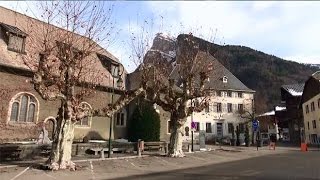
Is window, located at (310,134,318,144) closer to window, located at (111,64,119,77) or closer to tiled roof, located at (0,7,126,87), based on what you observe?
window, located at (111,64,119,77)

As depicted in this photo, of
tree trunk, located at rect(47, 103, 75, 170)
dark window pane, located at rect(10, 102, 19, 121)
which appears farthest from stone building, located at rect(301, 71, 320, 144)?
tree trunk, located at rect(47, 103, 75, 170)

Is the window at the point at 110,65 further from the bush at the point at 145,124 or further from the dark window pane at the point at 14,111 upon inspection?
the dark window pane at the point at 14,111

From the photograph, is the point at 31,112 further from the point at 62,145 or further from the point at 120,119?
the point at 62,145

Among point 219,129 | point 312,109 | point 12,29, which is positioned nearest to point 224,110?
point 219,129

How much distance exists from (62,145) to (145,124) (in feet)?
57.2

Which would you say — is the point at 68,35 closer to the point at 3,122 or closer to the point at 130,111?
the point at 3,122

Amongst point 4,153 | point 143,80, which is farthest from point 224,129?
point 4,153

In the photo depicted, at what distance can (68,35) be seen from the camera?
18.7 metres

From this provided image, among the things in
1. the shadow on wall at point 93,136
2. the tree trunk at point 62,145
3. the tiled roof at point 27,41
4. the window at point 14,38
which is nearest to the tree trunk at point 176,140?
the tiled roof at point 27,41

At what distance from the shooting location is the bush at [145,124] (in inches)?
1375

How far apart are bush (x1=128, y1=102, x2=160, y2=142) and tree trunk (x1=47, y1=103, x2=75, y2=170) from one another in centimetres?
1639

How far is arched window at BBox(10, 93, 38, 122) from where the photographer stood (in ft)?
90.7

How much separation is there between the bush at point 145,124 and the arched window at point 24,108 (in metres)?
10.4

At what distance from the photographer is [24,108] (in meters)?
28.4
